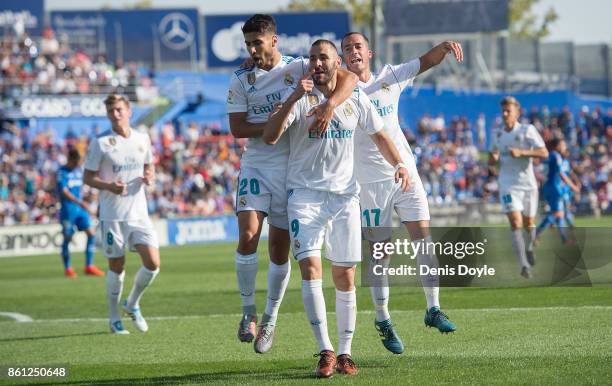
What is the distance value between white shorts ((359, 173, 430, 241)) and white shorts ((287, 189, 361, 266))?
191 cm

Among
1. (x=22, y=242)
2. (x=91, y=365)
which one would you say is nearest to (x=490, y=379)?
(x=91, y=365)

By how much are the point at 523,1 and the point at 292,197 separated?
79036 millimetres

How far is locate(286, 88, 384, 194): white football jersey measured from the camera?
8117 millimetres

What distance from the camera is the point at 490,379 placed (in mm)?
7539

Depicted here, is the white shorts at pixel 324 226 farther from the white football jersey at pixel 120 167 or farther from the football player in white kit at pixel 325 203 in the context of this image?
the white football jersey at pixel 120 167

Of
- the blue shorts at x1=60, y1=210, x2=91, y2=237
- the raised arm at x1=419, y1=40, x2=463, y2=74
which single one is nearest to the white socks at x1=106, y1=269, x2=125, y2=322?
the raised arm at x1=419, y1=40, x2=463, y2=74

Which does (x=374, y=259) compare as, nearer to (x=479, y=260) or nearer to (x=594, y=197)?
(x=479, y=260)

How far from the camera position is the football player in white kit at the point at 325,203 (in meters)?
8.06

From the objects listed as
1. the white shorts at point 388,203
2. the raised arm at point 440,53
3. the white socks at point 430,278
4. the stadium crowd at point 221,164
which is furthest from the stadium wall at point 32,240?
the white socks at point 430,278

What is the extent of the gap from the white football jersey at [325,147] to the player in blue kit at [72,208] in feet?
40.6

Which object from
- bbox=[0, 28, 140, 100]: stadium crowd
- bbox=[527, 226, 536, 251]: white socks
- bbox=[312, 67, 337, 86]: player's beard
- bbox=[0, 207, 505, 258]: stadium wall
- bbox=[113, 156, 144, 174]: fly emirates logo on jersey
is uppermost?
bbox=[0, 28, 140, 100]: stadium crowd

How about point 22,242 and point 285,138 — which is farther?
point 22,242

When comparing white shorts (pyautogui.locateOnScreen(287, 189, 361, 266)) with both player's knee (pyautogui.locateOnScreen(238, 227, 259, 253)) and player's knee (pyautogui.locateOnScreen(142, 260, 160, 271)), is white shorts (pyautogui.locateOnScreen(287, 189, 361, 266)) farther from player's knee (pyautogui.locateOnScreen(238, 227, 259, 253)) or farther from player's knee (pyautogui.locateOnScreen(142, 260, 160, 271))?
player's knee (pyautogui.locateOnScreen(142, 260, 160, 271))

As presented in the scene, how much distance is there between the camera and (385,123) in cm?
1009
